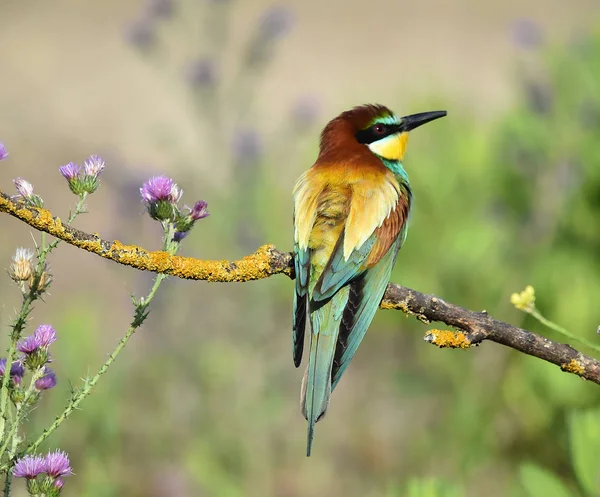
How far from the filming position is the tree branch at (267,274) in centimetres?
135

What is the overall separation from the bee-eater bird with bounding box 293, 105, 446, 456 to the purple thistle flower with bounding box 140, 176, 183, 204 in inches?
18.7

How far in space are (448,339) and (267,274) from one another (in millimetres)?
357

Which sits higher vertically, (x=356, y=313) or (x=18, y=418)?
(x=356, y=313)

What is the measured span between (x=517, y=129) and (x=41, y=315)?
9.00ft

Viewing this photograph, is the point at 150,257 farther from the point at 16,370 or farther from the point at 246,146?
the point at 246,146

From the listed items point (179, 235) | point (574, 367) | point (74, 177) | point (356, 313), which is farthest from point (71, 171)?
point (574, 367)

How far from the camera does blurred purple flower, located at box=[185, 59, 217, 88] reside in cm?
321

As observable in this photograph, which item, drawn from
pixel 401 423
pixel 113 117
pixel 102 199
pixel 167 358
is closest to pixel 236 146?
pixel 167 358

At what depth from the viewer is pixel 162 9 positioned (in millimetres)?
3361

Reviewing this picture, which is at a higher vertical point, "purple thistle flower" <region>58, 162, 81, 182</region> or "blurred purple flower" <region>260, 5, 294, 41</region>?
"blurred purple flower" <region>260, 5, 294, 41</region>

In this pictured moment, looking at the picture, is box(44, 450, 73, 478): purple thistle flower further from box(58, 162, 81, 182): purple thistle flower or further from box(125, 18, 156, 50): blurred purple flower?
box(125, 18, 156, 50): blurred purple flower

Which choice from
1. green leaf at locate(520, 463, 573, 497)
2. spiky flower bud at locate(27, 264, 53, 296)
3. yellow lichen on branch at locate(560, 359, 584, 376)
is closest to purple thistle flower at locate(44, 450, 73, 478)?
spiky flower bud at locate(27, 264, 53, 296)

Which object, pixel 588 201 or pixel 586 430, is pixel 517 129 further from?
pixel 586 430

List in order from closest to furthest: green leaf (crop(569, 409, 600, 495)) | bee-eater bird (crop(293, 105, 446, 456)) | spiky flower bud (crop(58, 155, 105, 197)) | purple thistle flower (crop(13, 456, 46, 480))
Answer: purple thistle flower (crop(13, 456, 46, 480)), spiky flower bud (crop(58, 155, 105, 197)), green leaf (crop(569, 409, 600, 495)), bee-eater bird (crop(293, 105, 446, 456))
